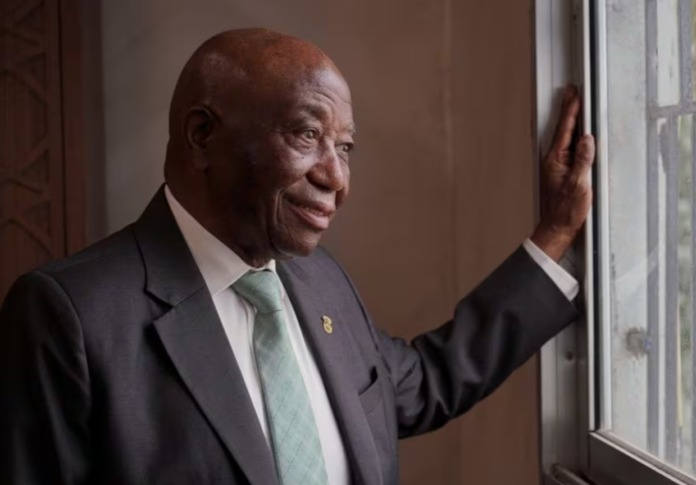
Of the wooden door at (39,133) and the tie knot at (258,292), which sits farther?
the wooden door at (39,133)

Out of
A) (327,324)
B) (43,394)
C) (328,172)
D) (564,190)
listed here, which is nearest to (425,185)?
(564,190)

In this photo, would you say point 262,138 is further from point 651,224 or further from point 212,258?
point 651,224

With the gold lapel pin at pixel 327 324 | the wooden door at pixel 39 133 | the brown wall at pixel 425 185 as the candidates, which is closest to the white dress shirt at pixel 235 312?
the gold lapel pin at pixel 327 324

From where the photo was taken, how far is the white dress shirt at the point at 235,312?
1.25 metres

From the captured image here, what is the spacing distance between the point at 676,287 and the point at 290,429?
60 cm

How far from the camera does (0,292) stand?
2.28 metres

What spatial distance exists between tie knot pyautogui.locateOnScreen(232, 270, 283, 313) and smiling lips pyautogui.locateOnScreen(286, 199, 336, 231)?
0.39ft

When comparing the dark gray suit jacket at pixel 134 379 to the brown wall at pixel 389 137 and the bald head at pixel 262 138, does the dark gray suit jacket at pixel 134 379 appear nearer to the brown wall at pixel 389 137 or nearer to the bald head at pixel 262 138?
the bald head at pixel 262 138

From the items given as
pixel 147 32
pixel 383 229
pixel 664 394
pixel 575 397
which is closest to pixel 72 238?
pixel 147 32

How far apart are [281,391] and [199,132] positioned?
0.39m

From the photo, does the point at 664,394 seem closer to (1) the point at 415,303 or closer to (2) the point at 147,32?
(1) the point at 415,303

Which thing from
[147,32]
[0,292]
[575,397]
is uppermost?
[147,32]

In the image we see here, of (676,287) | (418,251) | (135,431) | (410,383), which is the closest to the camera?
(135,431)

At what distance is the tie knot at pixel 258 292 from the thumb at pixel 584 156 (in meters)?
0.55
